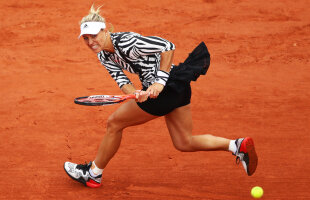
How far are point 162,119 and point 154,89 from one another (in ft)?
7.68

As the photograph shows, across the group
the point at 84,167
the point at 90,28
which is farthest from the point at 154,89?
the point at 84,167

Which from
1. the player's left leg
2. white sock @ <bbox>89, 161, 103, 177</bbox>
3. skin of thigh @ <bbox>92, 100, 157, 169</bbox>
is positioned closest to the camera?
skin of thigh @ <bbox>92, 100, 157, 169</bbox>

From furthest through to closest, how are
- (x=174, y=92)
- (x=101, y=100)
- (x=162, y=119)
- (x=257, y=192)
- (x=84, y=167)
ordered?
(x=162, y=119) < (x=84, y=167) < (x=257, y=192) < (x=101, y=100) < (x=174, y=92)

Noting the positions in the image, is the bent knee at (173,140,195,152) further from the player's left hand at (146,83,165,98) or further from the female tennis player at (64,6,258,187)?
the player's left hand at (146,83,165,98)

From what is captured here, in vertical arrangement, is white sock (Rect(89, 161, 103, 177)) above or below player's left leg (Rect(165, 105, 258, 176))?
below

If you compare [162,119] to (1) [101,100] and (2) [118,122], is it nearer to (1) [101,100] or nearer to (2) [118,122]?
(2) [118,122]

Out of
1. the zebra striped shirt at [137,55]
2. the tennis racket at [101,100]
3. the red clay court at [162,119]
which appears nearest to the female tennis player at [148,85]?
the zebra striped shirt at [137,55]

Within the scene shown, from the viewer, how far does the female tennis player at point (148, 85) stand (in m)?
4.12

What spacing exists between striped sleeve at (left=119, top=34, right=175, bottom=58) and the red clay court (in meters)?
1.49

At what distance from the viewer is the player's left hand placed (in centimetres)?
408

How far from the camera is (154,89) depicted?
4.09 m

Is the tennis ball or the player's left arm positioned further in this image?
the tennis ball

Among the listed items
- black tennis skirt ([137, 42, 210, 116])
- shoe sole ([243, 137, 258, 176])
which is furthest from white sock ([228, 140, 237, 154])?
black tennis skirt ([137, 42, 210, 116])

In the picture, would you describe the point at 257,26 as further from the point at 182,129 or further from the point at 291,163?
the point at 182,129
